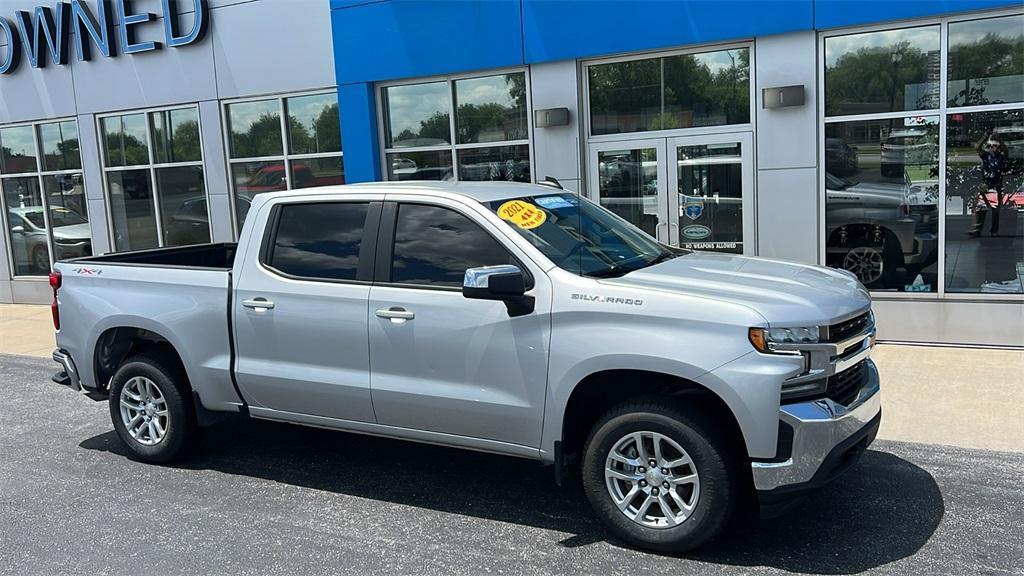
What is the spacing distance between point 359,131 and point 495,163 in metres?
2.04

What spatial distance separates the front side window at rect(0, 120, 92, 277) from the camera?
562 inches

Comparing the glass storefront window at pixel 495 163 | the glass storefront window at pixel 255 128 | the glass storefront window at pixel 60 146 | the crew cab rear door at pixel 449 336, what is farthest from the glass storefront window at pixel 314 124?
the crew cab rear door at pixel 449 336

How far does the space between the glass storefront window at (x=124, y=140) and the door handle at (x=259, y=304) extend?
9.30 meters

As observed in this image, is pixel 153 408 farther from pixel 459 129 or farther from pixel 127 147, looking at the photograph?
pixel 127 147

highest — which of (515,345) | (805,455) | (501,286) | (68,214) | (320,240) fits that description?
(68,214)

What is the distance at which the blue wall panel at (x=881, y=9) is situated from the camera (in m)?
7.94

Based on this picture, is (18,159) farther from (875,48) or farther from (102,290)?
(875,48)

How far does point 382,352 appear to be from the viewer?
4.87 meters

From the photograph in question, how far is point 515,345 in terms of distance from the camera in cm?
446

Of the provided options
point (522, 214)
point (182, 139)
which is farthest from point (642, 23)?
point (182, 139)

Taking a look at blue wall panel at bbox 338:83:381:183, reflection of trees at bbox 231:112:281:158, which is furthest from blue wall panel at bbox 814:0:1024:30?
reflection of trees at bbox 231:112:281:158

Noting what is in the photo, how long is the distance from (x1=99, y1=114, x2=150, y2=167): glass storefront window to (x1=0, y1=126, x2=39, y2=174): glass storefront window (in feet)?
6.08

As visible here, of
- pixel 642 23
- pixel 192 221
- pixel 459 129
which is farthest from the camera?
pixel 192 221

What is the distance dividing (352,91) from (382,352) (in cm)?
728
